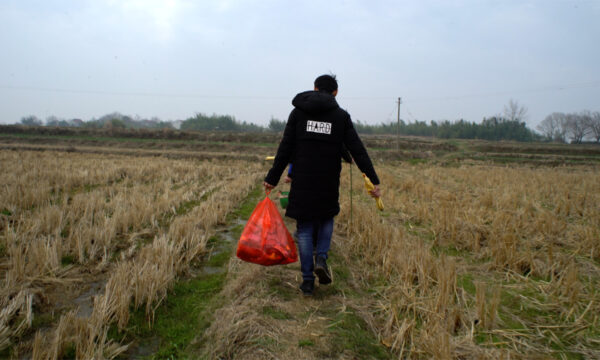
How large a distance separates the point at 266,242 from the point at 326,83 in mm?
1517

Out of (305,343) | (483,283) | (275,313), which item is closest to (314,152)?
(275,313)

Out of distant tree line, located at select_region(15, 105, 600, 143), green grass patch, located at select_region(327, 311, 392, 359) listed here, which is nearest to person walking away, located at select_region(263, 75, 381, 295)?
green grass patch, located at select_region(327, 311, 392, 359)

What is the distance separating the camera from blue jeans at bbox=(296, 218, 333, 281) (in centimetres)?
274

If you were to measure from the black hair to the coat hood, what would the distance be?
0.74 ft

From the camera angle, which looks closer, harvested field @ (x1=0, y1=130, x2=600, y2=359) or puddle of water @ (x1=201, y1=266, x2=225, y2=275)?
harvested field @ (x1=0, y1=130, x2=600, y2=359)

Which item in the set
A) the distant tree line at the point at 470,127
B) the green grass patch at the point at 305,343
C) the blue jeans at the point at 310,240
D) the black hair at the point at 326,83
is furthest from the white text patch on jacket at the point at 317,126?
the distant tree line at the point at 470,127

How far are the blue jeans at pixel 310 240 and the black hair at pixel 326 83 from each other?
1190mm

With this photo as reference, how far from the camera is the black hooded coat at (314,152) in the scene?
2592 mm

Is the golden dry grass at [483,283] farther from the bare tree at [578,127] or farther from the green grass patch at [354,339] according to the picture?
the bare tree at [578,127]

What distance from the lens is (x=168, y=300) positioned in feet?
9.09

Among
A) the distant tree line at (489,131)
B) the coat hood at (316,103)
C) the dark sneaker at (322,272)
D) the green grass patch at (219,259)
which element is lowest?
the green grass patch at (219,259)

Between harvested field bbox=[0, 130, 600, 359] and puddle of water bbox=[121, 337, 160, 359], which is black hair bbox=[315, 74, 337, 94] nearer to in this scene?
harvested field bbox=[0, 130, 600, 359]

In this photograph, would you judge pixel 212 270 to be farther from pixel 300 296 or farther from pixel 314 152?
pixel 314 152

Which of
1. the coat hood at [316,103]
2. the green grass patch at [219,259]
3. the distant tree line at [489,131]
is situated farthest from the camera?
the distant tree line at [489,131]
